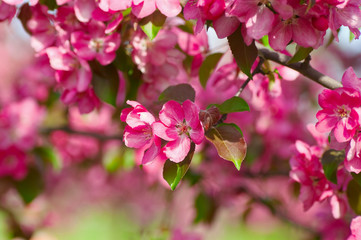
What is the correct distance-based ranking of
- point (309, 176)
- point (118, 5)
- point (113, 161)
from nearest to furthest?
point (118, 5) → point (309, 176) → point (113, 161)

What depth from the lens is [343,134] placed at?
2.56 feet

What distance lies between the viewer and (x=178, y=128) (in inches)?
30.8

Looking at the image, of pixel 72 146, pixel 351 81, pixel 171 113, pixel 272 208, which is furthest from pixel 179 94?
pixel 72 146

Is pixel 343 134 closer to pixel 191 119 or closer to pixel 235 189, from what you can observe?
pixel 191 119

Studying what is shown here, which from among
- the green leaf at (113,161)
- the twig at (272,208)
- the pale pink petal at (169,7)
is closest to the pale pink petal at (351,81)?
the pale pink petal at (169,7)

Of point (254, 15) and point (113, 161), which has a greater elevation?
point (254, 15)

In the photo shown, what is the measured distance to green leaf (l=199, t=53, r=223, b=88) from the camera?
3.64ft

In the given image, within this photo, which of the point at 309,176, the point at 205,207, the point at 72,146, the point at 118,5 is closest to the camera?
the point at 118,5

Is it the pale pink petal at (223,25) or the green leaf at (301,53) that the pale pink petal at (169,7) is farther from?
the green leaf at (301,53)

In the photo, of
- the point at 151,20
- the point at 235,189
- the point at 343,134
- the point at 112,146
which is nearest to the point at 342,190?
the point at 343,134

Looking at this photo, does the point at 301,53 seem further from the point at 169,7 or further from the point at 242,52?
the point at 169,7

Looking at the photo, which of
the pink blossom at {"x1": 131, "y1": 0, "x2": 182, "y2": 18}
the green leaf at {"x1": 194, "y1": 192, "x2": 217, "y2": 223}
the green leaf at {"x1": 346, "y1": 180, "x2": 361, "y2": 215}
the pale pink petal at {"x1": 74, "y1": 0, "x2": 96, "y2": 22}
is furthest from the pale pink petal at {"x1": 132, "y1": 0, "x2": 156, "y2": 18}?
the green leaf at {"x1": 194, "y1": 192, "x2": 217, "y2": 223}

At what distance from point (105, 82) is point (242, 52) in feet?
1.18

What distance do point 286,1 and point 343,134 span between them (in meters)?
0.25
